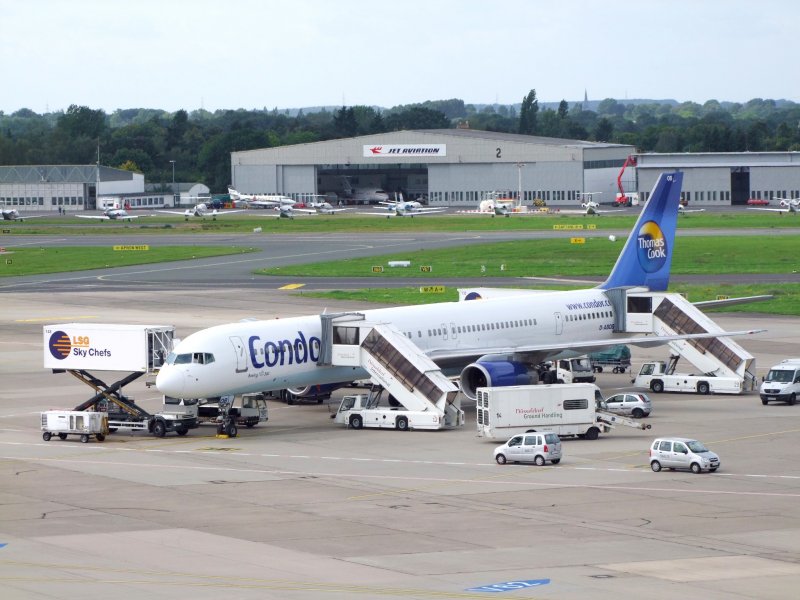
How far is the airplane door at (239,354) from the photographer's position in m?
57.0

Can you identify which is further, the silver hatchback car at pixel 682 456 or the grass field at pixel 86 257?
the grass field at pixel 86 257

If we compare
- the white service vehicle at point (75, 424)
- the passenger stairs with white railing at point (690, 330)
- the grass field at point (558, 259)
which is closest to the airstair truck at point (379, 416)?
the white service vehicle at point (75, 424)

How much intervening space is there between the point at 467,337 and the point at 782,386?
49.8 ft

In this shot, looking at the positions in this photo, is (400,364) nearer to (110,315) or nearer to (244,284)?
(110,315)

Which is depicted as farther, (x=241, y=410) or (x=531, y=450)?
(x=241, y=410)

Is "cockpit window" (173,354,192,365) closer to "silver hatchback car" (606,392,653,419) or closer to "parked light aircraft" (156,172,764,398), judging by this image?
"parked light aircraft" (156,172,764,398)

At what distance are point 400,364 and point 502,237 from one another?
111506 millimetres

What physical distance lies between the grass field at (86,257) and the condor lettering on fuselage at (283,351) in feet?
281

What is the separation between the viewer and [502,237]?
169750mm

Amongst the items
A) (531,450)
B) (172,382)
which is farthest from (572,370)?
(172,382)

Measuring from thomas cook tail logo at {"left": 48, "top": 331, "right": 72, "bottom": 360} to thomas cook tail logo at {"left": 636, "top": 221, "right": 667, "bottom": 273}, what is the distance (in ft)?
106

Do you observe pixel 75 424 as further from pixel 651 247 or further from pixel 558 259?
pixel 558 259

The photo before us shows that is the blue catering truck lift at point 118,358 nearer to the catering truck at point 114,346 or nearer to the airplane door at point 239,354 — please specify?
the catering truck at point 114,346

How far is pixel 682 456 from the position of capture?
158 feet
